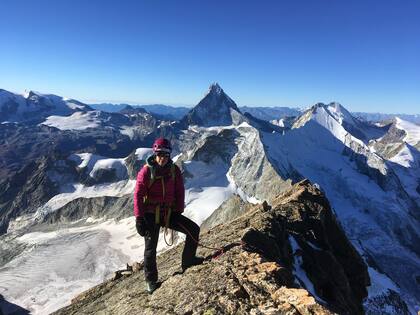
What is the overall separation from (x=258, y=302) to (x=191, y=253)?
15.8ft

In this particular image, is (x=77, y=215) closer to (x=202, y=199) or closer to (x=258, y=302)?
(x=202, y=199)

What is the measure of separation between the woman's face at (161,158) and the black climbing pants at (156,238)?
1.86 meters

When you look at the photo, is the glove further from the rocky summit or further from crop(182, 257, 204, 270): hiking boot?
crop(182, 257, 204, 270): hiking boot

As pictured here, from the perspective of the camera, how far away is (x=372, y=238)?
180625 mm

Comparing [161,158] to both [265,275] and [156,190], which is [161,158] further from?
[265,275]

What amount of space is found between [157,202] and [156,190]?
1.38 feet

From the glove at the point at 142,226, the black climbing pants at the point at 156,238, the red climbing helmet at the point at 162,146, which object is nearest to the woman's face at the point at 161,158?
the red climbing helmet at the point at 162,146

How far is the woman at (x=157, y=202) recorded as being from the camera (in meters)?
15.2

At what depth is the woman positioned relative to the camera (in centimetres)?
1523

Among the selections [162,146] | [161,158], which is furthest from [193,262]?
[162,146]

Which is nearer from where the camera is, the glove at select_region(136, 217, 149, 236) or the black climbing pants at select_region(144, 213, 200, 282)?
the glove at select_region(136, 217, 149, 236)

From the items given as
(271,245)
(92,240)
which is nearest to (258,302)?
(271,245)

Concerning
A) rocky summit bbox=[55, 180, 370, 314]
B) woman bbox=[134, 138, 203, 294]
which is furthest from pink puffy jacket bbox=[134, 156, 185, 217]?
rocky summit bbox=[55, 180, 370, 314]

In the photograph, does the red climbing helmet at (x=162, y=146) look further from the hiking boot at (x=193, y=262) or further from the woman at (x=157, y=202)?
the hiking boot at (x=193, y=262)
